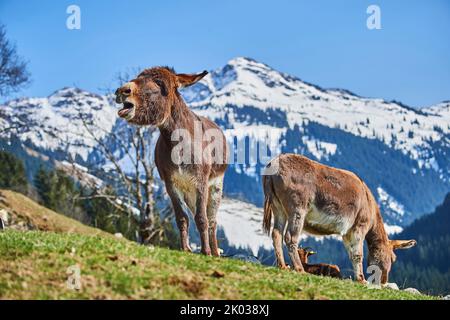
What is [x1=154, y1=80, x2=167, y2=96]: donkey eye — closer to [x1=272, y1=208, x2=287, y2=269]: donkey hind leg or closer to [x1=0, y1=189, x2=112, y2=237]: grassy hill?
[x1=272, y1=208, x2=287, y2=269]: donkey hind leg

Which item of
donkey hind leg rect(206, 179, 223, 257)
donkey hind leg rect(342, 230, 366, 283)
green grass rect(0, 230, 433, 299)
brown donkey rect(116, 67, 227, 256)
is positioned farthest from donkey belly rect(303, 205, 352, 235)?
green grass rect(0, 230, 433, 299)

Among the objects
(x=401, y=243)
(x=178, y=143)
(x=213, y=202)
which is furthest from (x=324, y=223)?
(x=178, y=143)

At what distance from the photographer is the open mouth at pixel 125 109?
45.1 feet

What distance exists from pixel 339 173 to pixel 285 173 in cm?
180

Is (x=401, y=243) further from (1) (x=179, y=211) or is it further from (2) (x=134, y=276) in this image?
(2) (x=134, y=276)

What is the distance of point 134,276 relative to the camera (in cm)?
1023

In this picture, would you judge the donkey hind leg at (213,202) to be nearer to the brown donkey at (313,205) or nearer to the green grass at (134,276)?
the brown donkey at (313,205)

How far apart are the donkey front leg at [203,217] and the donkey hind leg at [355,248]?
4565 mm

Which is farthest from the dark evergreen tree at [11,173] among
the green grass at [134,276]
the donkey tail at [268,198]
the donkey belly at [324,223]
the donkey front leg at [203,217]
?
the green grass at [134,276]

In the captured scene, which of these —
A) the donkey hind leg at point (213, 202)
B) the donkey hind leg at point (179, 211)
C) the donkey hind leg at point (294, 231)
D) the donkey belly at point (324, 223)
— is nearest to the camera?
the donkey hind leg at point (179, 211)

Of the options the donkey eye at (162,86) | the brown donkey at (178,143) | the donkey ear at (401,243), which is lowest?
the donkey ear at (401,243)

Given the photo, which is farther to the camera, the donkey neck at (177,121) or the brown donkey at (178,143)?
the donkey neck at (177,121)
